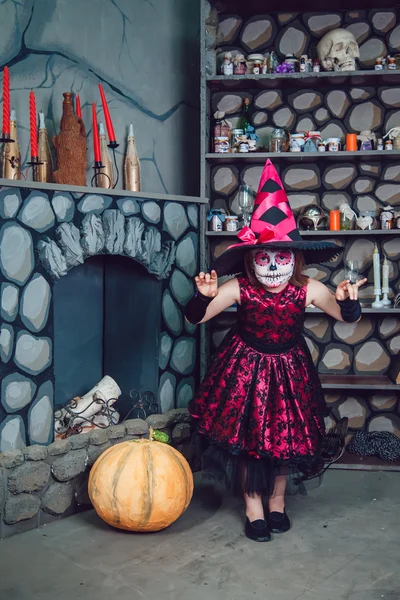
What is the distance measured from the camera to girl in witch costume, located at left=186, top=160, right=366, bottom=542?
9.00 ft

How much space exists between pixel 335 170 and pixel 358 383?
1.21m

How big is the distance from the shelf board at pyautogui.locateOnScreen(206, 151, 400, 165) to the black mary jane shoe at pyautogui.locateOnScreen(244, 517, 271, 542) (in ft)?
6.12

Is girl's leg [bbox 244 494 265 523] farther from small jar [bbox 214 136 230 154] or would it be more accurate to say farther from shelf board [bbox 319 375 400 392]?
small jar [bbox 214 136 230 154]

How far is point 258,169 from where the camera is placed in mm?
3887

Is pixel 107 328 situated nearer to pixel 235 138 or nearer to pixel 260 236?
pixel 260 236

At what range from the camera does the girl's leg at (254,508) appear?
9.10ft

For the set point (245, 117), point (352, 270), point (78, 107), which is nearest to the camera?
point (78, 107)

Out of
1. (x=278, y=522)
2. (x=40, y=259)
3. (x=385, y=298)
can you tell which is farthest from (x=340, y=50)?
(x=278, y=522)

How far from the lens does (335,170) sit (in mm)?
3869

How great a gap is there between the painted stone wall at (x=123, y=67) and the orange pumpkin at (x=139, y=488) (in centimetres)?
151

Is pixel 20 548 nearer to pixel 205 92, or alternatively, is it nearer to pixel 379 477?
pixel 379 477

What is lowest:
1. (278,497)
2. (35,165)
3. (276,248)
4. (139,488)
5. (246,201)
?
(278,497)

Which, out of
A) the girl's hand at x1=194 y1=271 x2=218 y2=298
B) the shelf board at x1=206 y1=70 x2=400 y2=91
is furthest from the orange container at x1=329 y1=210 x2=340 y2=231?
the girl's hand at x1=194 y1=271 x2=218 y2=298

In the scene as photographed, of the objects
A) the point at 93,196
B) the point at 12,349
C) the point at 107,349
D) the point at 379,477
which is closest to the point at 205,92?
the point at 93,196
